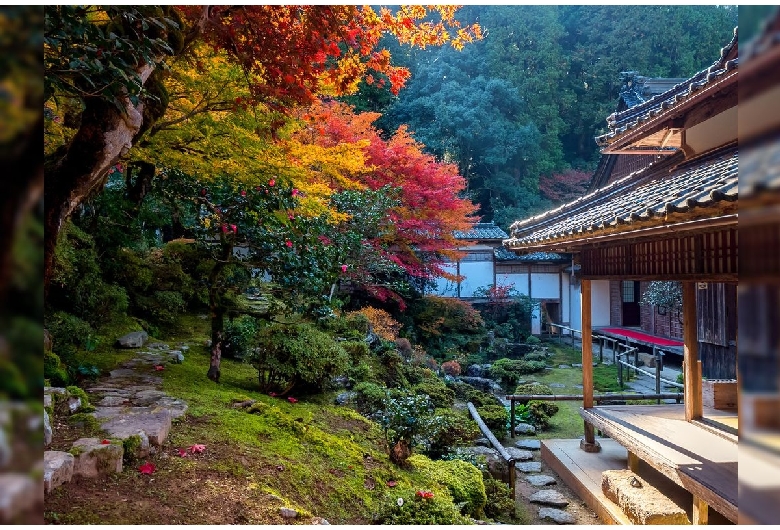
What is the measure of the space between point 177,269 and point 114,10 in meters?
6.03

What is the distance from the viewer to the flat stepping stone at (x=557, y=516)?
17.5ft

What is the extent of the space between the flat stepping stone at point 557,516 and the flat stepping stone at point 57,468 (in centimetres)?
447

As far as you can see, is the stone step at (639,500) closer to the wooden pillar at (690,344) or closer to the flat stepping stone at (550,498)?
the flat stepping stone at (550,498)

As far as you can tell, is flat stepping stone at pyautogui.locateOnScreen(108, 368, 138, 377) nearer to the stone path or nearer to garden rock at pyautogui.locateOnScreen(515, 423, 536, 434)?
→ the stone path

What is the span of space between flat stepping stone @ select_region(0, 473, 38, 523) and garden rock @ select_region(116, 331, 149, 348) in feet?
18.8

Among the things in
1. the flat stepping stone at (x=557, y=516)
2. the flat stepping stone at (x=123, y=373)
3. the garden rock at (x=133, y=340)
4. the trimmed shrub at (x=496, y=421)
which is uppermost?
the garden rock at (x=133, y=340)

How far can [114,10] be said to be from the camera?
2.66 m

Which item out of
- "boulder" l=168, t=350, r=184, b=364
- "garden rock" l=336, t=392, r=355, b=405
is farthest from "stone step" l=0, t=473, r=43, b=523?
"garden rock" l=336, t=392, r=355, b=405

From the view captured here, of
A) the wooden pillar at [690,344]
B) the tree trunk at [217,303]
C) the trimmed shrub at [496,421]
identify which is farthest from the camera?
the trimmed shrub at [496,421]

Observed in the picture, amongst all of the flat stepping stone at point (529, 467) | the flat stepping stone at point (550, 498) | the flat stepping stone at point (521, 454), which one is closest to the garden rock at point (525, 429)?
the flat stepping stone at point (521, 454)

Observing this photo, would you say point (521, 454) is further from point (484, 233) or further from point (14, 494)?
point (484, 233)

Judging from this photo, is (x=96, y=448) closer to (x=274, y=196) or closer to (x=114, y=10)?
(x=114, y=10)

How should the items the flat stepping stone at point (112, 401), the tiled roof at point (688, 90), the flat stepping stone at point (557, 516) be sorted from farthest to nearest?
1. the flat stepping stone at point (557, 516)
2. the flat stepping stone at point (112, 401)
3. the tiled roof at point (688, 90)

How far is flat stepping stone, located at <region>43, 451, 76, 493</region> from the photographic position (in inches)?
107
